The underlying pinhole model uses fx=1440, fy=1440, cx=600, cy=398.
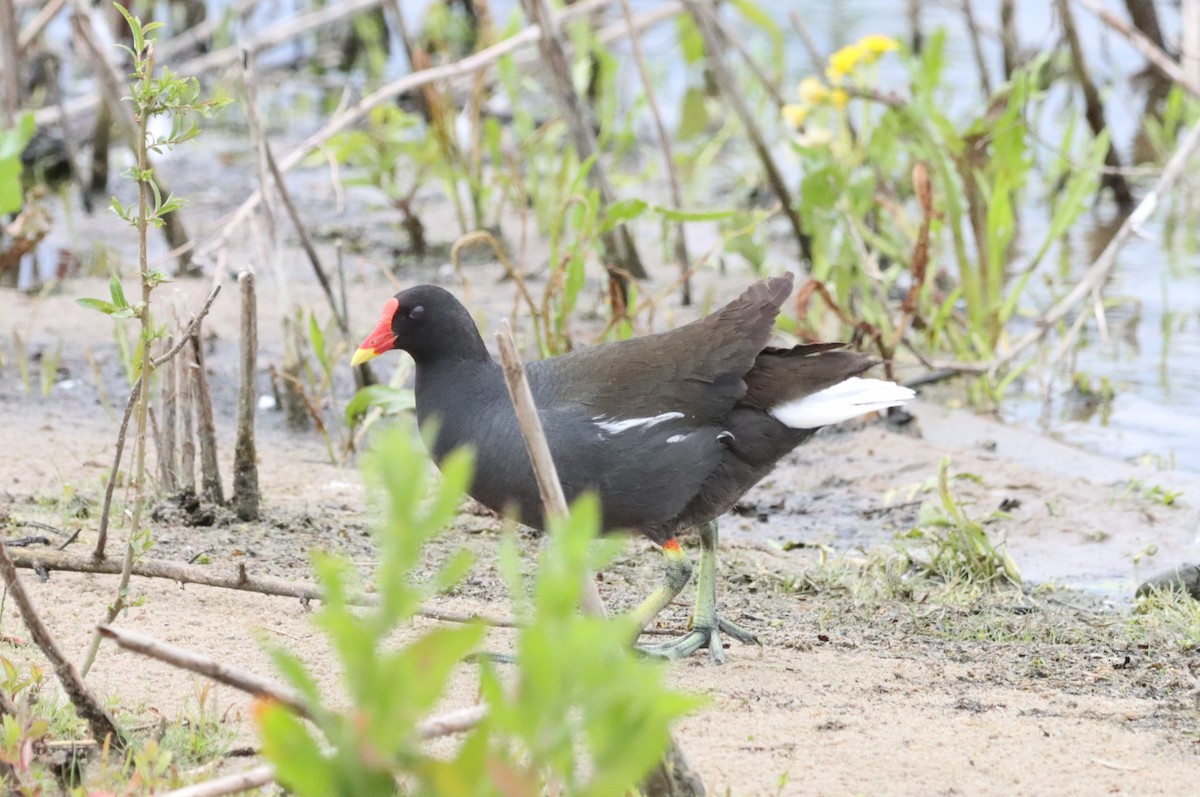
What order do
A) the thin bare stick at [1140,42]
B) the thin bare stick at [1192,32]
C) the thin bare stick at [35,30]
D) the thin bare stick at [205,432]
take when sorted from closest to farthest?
the thin bare stick at [205,432] → the thin bare stick at [1140,42] → the thin bare stick at [35,30] → the thin bare stick at [1192,32]

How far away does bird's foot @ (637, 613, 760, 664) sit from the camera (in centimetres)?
316

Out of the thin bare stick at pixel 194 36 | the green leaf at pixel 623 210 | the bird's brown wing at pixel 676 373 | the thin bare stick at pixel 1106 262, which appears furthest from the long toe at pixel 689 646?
the thin bare stick at pixel 194 36

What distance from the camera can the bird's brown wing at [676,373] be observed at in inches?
128

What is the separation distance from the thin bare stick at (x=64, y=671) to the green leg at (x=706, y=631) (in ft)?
4.11

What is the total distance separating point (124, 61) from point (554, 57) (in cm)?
494

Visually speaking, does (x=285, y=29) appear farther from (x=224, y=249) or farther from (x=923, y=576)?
(x=923, y=576)

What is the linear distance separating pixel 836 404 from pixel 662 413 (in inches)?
15.9

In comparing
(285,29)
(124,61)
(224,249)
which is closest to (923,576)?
(224,249)

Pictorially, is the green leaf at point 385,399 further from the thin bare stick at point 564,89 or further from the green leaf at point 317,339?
the thin bare stick at point 564,89

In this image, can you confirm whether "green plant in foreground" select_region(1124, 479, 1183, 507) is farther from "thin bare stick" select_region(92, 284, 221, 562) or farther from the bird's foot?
"thin bare stick" select_region(92, 284, 221, 562)

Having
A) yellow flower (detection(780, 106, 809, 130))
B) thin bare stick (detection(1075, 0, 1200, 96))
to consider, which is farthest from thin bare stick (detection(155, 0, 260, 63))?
thin bare stick (detection(1075, 0, 1200, 96))

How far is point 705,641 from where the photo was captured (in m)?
3.25

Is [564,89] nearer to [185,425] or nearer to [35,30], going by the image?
[185,425]

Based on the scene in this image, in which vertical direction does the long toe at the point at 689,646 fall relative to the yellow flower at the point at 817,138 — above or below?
below
